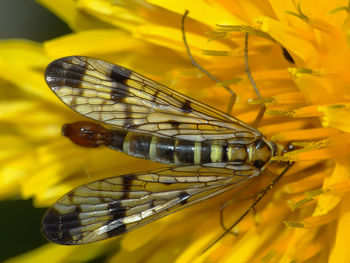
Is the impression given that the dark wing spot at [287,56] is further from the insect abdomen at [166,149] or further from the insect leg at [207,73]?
the insect abdomen at [166,149]

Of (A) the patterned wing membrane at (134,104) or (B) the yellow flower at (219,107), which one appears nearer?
(B) the yellow flower at (219,107)

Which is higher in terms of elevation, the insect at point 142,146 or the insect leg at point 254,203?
the insect at point 142,146

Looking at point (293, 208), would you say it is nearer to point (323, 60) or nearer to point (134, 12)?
point (323, 60)

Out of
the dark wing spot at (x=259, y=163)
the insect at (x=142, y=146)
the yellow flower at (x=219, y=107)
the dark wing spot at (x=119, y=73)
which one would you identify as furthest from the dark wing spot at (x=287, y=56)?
the dark wing spot at (x=119, y=73)

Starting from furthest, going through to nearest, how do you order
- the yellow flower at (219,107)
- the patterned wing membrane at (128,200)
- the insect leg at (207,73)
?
the insect leg at (207,73)
the patterned wing membrane at (128,200)
the yellow flower at (219,107)

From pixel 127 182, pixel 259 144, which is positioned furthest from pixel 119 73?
pixel 259 144

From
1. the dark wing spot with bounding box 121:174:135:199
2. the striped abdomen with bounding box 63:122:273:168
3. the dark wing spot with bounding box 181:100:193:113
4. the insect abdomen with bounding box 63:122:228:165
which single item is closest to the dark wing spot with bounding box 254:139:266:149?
the striped abdomen with bounding box 63:122:273:168
